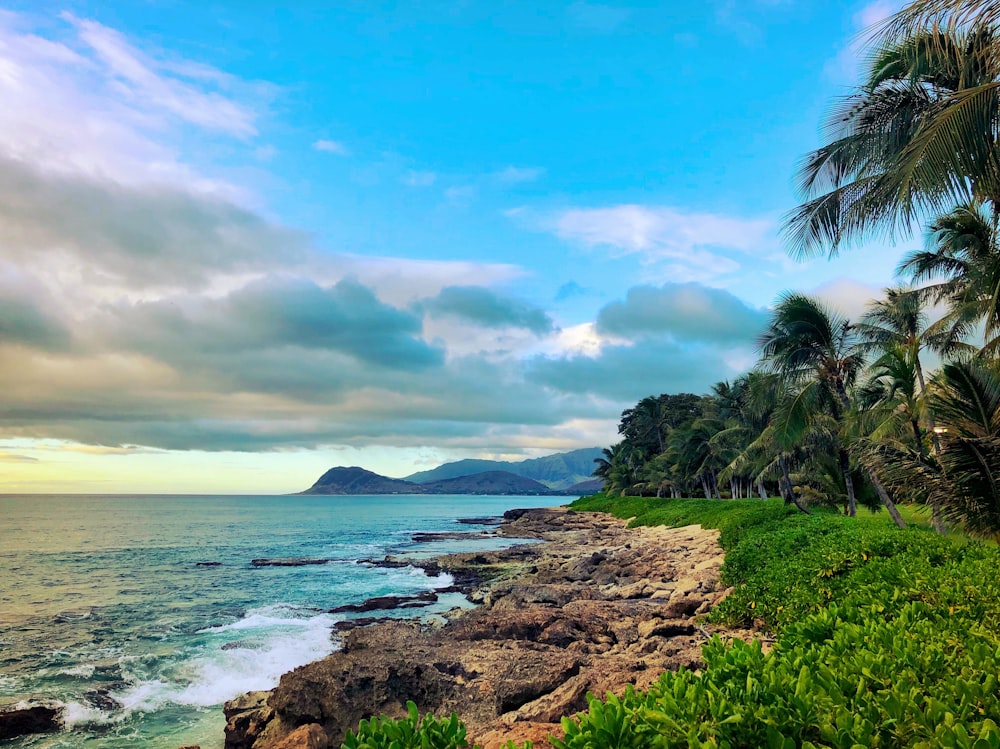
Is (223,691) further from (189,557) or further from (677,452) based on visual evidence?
(677,452)

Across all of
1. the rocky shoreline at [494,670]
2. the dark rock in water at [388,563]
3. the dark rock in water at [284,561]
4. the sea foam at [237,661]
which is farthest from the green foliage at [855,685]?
the dark rock in water at [284,561]

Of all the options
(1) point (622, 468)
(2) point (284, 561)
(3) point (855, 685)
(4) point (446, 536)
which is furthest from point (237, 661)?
(1) point (622, 468)

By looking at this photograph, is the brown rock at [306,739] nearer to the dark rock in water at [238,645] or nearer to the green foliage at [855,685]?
the green foliage at [855,685]

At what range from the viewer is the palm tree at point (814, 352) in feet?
63.9

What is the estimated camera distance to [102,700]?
1165 cm

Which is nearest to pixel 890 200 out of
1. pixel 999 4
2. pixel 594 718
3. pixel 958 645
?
pixel 999 4

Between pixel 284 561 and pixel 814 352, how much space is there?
32357mm

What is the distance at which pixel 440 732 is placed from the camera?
3477 mm

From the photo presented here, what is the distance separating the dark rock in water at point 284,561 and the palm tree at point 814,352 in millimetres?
28929

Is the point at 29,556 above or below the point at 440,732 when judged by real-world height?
below

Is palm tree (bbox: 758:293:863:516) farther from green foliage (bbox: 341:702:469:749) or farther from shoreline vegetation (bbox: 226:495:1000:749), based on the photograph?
green foliage (bbox: 341:702:469:749)

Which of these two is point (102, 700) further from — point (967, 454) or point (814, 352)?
point (814, 352)

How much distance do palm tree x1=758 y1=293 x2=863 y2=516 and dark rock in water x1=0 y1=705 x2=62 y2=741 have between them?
880 inches

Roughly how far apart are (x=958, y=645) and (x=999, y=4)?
6.60 m
